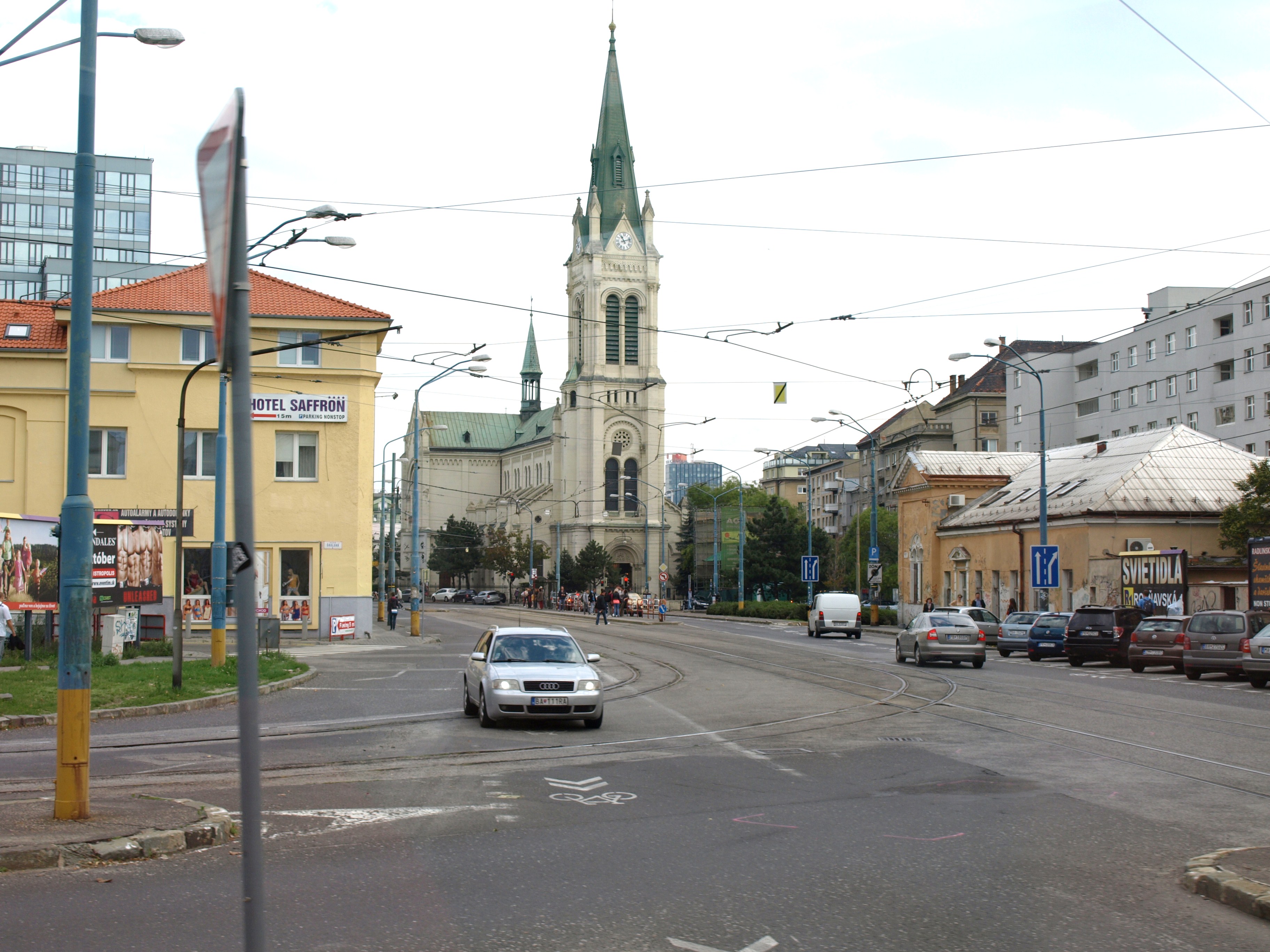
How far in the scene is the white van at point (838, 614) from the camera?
4747 centimetres

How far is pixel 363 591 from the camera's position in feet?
131

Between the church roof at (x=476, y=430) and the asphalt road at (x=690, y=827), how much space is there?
440ft

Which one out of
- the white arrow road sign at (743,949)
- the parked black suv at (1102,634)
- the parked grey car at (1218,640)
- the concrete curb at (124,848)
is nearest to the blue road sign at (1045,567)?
the parked black suv at (1102,634)

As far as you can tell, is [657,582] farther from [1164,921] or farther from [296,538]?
[1164,921]

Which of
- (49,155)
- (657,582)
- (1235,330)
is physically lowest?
(657,582)

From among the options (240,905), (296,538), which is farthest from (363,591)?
(240,905)

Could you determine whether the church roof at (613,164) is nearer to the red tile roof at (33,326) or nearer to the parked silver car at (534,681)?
the red tile roof at (33,326)

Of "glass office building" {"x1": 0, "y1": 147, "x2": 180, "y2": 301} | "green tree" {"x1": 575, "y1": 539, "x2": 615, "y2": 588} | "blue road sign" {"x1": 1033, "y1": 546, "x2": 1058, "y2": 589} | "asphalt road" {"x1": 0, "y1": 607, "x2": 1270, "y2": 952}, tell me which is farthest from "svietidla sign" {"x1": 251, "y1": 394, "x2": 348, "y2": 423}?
"green tree" {"x1": 575, "y1": 539, "x2": 615, "y2": 588}

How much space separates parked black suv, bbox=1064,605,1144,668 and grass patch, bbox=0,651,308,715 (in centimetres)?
1991

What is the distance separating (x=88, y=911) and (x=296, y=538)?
1301 inches

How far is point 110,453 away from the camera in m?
38.1

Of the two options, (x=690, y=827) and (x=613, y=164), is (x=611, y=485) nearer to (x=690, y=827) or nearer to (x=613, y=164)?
(x=613, y=164)

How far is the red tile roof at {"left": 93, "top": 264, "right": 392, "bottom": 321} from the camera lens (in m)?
37.8

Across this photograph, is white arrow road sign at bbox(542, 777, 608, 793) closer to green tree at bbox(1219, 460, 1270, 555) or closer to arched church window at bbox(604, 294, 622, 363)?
green tree at bbox(1219, 460, 1270, 555)
